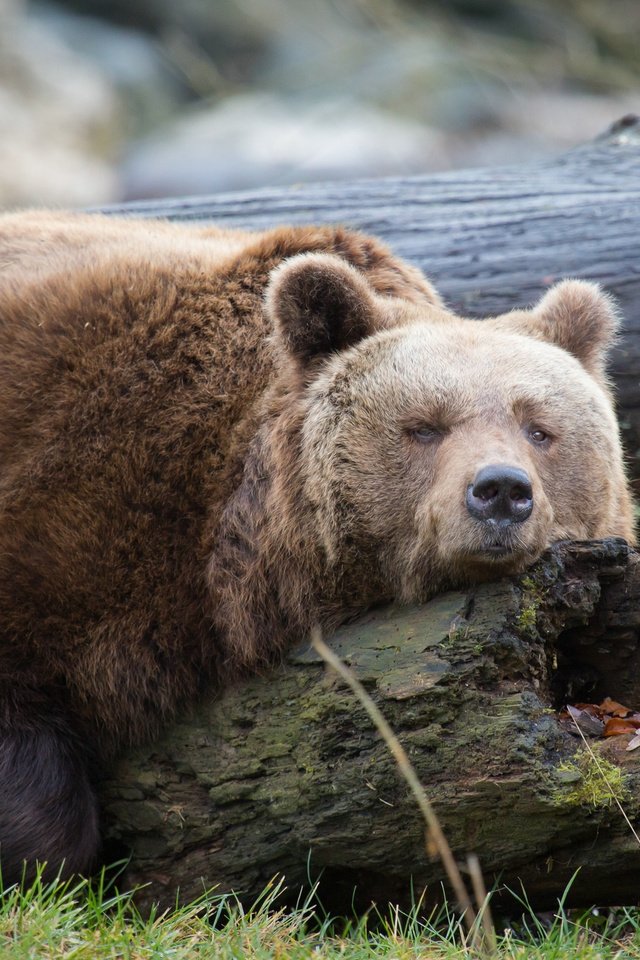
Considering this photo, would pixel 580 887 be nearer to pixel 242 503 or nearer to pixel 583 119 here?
pixel 242 503

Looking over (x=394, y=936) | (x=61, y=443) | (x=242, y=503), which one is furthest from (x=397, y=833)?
(x=61, y=443)

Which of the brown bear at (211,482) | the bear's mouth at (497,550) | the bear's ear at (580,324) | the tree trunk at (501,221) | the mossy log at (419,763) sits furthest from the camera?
the tree trunk at (501,221)

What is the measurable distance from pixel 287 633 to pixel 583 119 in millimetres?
18954

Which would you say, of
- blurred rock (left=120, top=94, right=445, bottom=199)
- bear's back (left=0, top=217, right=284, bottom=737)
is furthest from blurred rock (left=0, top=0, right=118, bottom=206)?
bear's back (left=0, top=217, right=284, bottom=737)

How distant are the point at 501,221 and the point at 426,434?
2.83 m

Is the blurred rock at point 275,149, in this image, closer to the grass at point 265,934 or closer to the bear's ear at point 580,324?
the bear's ear at point 580,324

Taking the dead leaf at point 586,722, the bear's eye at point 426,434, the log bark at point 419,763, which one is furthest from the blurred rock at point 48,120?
the dead leaf at point 586,722

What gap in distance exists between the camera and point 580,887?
398cm

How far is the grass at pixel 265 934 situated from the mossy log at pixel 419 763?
12cm

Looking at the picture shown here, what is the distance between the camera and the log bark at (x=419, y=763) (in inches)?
154

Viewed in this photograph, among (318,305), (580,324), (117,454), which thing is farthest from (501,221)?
(117,454)

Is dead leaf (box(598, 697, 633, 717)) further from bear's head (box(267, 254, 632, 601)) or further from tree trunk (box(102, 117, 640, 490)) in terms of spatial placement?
tree trunk (box(102, 117, 640, 490))

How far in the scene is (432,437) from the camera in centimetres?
448

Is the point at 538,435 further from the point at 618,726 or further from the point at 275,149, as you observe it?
the point at 275,149
